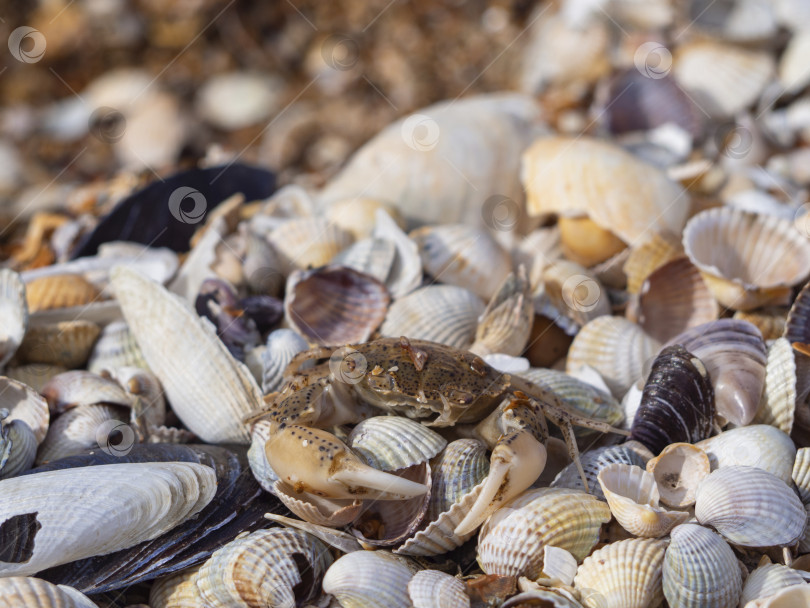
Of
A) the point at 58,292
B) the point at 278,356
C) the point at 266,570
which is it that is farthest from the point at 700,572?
the point at 58,292

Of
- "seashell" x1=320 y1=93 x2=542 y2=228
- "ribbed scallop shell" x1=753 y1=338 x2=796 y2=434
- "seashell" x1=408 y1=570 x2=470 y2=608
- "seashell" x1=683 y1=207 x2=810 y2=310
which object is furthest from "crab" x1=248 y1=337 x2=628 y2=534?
"seashell" x1=320 y1=93 x2=542 y2=228

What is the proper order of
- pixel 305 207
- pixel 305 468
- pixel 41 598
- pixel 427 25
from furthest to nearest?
pixel 427 25, pixel 305 207, pixel 305 468, pixel 41 598

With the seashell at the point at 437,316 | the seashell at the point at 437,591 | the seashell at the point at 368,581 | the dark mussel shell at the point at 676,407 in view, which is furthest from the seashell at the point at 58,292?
the dark mussel shell at the point at 676,407

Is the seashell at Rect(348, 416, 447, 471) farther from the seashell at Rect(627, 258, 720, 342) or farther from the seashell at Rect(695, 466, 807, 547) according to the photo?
the seashell at Rect(627, 258, 720, 342)

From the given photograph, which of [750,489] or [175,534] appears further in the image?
[175,534]

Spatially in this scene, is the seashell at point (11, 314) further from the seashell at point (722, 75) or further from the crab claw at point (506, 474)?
the seashell at point (722, 75)

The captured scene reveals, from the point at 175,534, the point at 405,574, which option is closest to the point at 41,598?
the point at 175,534

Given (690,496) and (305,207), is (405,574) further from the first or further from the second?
(305,207)

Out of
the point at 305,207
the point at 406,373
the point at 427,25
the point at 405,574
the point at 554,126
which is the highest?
the point at 427,25
